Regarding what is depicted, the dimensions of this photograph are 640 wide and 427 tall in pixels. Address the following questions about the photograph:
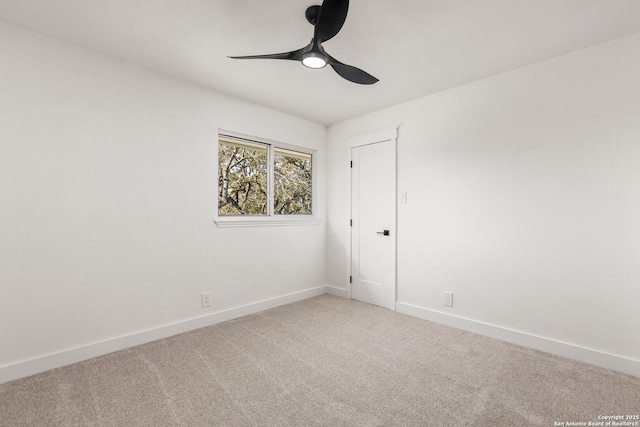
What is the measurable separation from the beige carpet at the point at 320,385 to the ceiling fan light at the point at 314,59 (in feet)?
6.88

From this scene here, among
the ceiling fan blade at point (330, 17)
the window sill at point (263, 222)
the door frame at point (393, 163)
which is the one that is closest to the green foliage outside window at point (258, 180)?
the window sill at point (263, 222)

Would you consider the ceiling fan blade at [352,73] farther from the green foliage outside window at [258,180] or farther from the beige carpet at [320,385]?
the beige carpet at [320,385]

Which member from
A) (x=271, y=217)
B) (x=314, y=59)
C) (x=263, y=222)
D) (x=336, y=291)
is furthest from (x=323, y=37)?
(x=336, y=291)

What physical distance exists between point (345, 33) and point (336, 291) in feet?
10.3

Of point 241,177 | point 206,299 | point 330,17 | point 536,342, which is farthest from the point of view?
point 241,177

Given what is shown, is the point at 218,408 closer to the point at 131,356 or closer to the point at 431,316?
the point at 131,356

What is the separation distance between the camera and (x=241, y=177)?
11.7 feet

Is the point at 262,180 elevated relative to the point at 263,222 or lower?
elevated

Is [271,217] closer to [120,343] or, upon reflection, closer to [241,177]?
[241,177]

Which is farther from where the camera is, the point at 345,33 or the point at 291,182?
the point at 291,182

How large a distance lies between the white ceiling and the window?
2.73ft

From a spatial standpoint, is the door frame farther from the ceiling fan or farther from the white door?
the ceiling fan

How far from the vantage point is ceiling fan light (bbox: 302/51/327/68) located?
6.13 ft

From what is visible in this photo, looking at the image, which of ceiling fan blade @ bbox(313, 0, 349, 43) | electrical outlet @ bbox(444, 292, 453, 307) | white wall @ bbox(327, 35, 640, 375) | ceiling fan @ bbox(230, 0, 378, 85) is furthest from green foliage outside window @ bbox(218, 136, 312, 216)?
electrical outlet @ bbox(444, 292, 453, 307)
